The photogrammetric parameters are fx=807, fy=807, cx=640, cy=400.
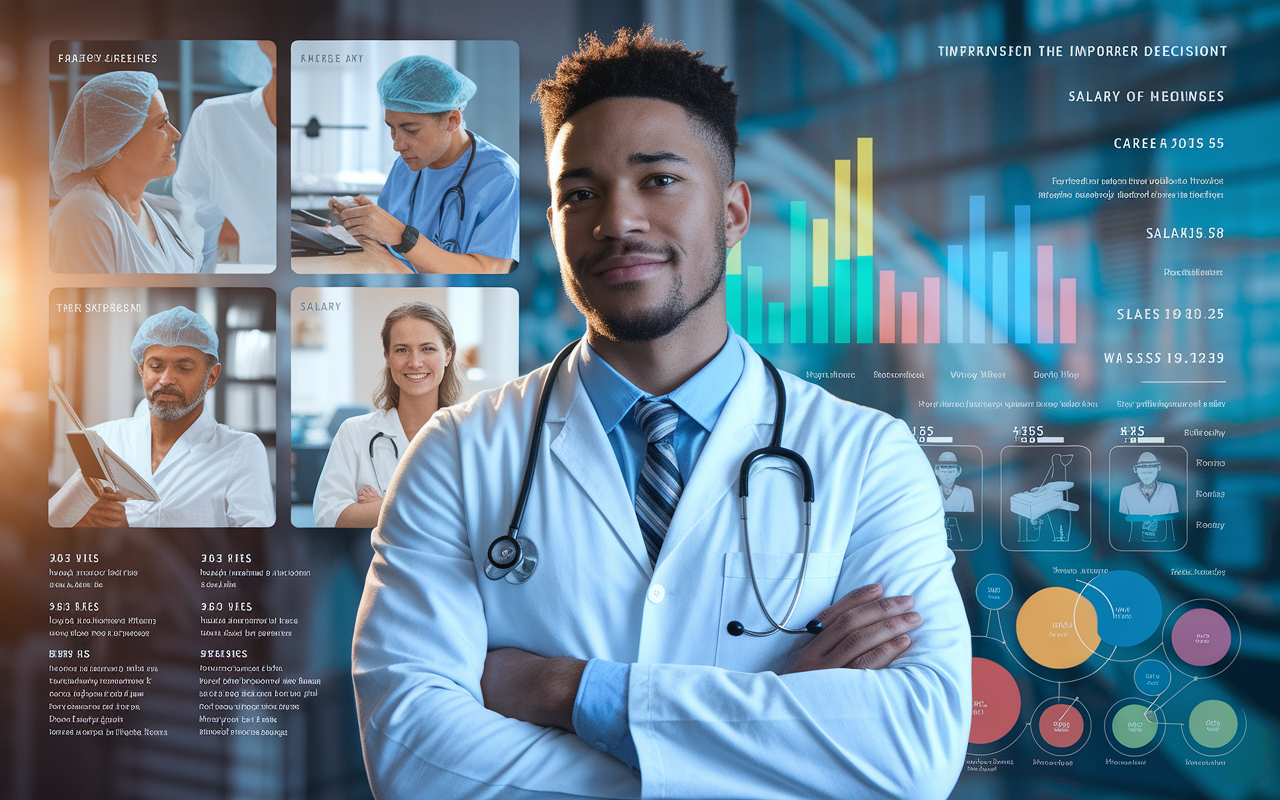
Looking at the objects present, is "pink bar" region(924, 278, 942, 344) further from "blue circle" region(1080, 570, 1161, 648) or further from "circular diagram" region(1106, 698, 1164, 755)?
"circular diagram" region(1106, 698, 1164, 755)

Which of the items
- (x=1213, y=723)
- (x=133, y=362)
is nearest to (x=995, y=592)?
(x=1213, y=723)

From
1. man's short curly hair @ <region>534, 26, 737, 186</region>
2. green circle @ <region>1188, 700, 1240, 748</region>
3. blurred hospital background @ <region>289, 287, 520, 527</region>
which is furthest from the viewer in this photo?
blurred hospital background @ <region>289, 287, 520, 527</region>

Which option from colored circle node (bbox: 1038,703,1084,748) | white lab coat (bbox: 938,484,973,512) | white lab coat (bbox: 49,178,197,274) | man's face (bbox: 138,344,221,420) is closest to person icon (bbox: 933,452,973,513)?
white lab coat (bbox: 938,484,973,512)

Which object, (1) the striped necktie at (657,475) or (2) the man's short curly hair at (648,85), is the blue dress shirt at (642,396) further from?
(2) the man's short curly hair at (648,85)

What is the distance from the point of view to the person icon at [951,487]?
1958 mm

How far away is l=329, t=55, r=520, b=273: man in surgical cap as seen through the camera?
201 cm

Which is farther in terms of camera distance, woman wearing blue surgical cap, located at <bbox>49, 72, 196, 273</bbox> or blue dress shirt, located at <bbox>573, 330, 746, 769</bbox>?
woman wearing blue surgical cap, located at <bbox>49, 72, 196, 273</bbox>

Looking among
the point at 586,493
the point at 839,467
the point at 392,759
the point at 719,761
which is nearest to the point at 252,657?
the point at 392,759

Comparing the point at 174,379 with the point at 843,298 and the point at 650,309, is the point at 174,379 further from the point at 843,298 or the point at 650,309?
the point at 843,298

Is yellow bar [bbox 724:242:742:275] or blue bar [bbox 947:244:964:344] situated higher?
yellow bar [bbox 724:242:742:275]

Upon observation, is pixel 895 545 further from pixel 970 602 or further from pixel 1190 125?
pixel 1190 125

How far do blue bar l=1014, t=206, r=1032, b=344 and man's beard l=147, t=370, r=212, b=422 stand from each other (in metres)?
2.01

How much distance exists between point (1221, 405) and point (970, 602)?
766 millimetres

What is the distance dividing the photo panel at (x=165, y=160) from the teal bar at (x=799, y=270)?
1297 mm
